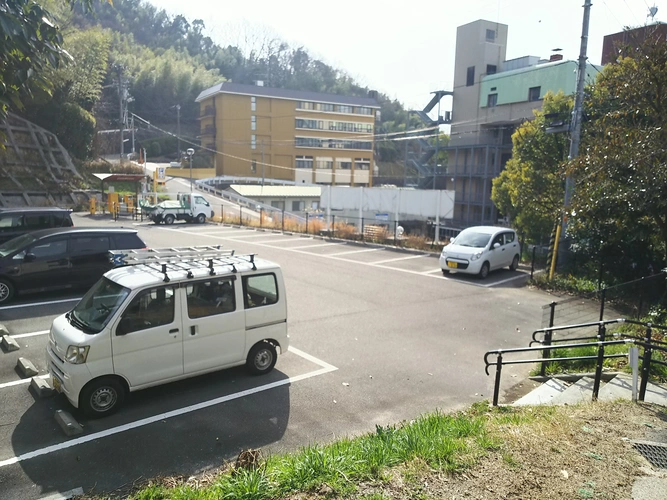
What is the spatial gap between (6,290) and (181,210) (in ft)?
75.8

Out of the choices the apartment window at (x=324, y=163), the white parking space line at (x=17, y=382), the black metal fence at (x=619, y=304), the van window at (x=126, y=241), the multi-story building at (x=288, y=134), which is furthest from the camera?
the apartment window at (x=324, y=163)

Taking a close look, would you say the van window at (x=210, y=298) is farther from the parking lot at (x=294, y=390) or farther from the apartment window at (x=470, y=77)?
the apartment window at (x=470, y=77)

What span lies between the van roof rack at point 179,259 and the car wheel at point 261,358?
4.12ft

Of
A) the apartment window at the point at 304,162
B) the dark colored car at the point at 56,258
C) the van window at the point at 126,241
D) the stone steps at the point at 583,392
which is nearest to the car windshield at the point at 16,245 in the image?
the dark colored car at the point at 56,258

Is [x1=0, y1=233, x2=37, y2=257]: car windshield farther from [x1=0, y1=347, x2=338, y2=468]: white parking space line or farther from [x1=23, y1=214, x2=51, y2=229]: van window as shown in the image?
[x1=0, y1=347, x2=338, y2=468]: white parking space line

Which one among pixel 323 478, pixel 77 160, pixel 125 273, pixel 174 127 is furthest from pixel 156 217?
pixel 174 127

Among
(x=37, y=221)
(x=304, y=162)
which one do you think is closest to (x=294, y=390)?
(x=37, y=221)

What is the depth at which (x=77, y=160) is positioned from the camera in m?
47.8

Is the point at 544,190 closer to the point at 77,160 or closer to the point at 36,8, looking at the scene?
the point at 36,8

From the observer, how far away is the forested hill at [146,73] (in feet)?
157

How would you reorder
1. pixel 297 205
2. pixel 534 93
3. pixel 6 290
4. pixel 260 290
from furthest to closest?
pixel 297 205 → pixel 534 93 → pixel 6 290 → pixel 260 290

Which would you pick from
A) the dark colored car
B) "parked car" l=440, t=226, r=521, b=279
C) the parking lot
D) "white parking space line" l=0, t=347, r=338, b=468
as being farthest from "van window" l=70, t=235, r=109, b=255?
"parked car" l=440, t=226, r=521, b=279

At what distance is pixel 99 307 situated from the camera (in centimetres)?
680

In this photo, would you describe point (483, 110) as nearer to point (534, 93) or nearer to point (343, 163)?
point (534, 93)
